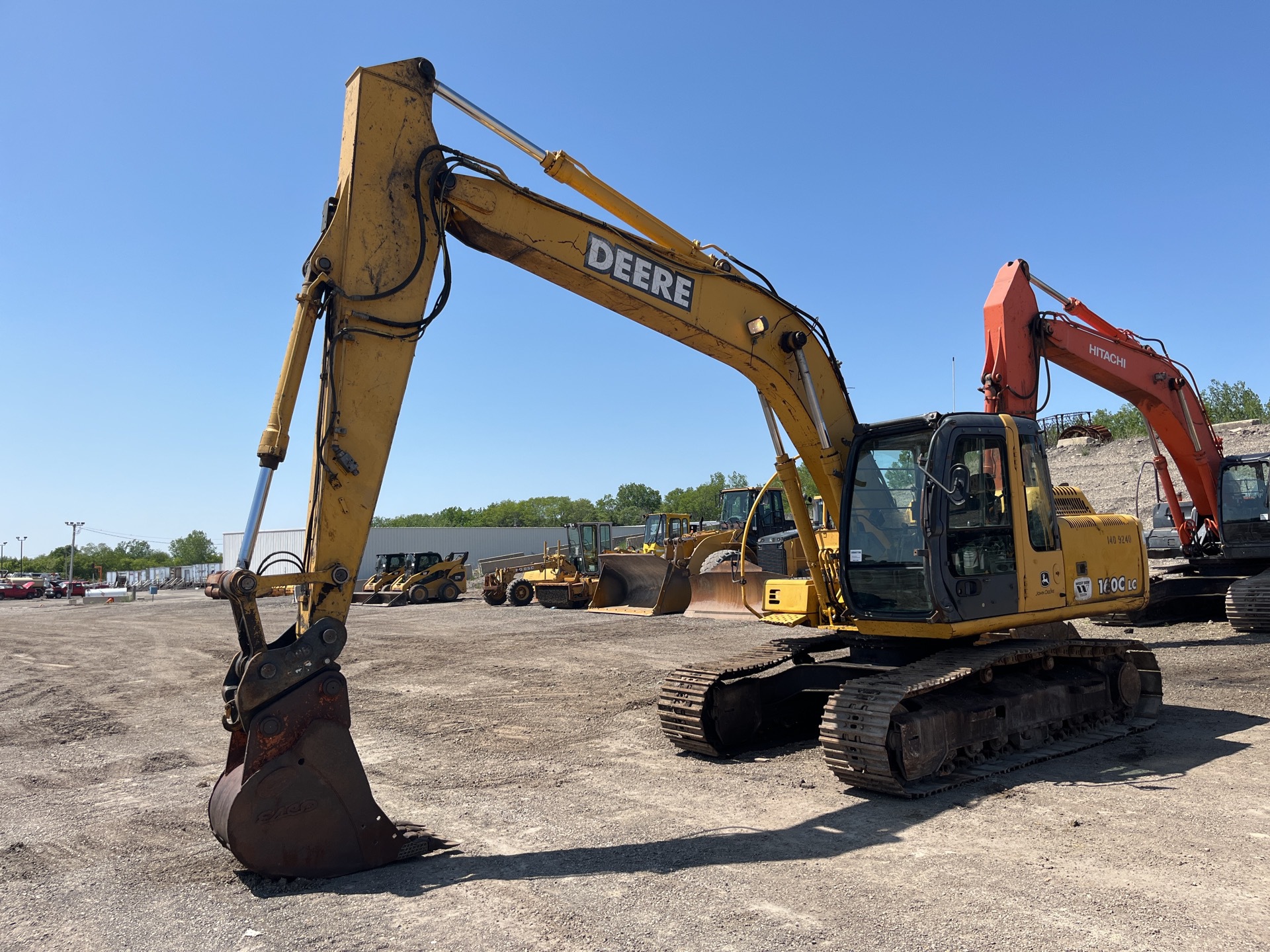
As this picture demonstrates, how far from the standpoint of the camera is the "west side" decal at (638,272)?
6574mm

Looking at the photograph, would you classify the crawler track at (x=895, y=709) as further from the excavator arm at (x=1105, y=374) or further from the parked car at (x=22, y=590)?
the parked car at (x=22, y=590)

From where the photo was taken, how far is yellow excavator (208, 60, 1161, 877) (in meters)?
4.96

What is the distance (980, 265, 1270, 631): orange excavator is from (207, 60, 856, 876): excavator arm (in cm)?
570

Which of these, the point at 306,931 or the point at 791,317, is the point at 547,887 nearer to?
the point at 306,931

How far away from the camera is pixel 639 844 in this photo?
544cm

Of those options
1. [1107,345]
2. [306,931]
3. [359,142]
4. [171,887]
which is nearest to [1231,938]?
[306,931]

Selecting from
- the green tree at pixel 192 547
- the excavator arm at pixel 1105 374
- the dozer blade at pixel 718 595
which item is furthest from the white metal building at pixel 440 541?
the green tree at pixel 192 547

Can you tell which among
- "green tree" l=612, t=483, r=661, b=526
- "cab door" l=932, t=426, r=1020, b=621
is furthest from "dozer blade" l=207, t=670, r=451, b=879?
"green tree" l=612, t=483, r=661, b=526

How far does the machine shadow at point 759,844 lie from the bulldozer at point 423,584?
25548 mm

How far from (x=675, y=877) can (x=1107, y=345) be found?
1122 cm

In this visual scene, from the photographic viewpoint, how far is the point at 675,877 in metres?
4.85

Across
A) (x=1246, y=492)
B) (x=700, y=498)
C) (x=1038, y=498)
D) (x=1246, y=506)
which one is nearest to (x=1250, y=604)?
(x=1246, y=506)

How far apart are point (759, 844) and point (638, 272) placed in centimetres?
408

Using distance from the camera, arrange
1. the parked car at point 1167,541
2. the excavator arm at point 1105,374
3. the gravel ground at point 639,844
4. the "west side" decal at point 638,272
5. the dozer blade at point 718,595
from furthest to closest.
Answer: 1. the dozer blade at point 718,595
2. the parked car at point 1167,541
3. the excavator arm at point 1105,374
4. the "west side" decal at point 638,272
5. the gravel ground at point 639,844
